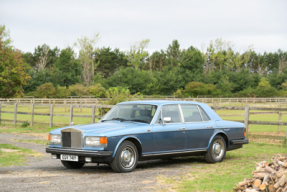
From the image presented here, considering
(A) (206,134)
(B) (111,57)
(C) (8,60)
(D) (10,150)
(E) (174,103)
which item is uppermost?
(B) (111,57)

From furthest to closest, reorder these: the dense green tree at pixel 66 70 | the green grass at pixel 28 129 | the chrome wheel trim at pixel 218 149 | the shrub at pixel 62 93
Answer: the dense green tree at pixel 66 70
the shrub at pixel 62 93
the green grass at pixel 28 129
the chrome wheel trim at pixel 218 149

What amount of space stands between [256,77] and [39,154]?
8517cm

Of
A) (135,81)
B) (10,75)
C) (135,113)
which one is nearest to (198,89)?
(135,81)

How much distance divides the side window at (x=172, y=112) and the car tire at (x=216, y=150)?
3.87 feet

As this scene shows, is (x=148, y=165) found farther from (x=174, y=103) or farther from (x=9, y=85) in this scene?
(x=9, y=85)

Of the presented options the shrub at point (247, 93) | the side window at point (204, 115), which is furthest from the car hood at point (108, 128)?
the shrub at point (247, 93)

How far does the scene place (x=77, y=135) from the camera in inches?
308

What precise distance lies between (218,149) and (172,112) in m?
1.69

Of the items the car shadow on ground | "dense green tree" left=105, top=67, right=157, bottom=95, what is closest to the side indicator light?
the car shadow on ground

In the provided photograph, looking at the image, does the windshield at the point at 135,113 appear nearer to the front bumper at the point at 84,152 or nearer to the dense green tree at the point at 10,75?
the front bumper at the point at 84,152

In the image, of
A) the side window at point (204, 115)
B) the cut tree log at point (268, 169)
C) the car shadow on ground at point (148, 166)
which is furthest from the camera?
the side window at point (204, 115)

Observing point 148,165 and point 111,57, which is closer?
point 148,165

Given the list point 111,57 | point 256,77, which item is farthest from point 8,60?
point 111,57

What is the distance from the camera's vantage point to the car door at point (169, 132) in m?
8.45
